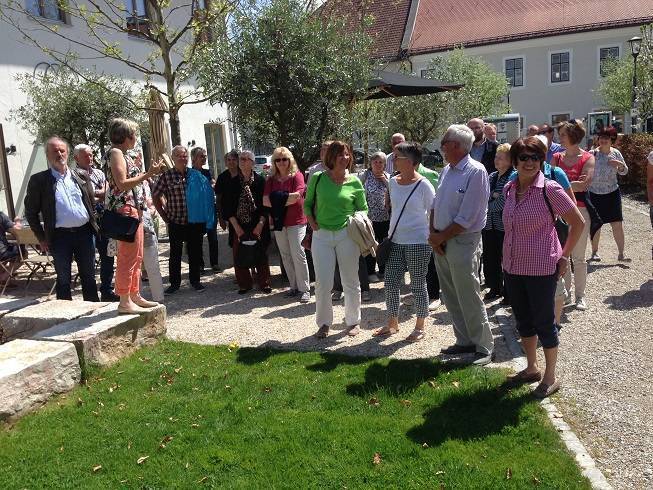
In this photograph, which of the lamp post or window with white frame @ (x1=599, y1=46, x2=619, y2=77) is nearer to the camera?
the lamp post

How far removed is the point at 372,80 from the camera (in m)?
9.67

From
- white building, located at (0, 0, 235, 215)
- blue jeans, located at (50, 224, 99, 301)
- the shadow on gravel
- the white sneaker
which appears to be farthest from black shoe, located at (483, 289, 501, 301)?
white building, located at (0, 0, 235, 215)

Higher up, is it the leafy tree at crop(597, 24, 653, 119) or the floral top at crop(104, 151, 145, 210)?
the leafy tree at crop(597, 24, 653, 119)

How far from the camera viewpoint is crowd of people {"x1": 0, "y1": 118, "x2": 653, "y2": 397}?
162 inches

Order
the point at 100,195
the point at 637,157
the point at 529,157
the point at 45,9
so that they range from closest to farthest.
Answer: the point at 529,157, the point at 100,195, the point at 45,9, the point at 637,157

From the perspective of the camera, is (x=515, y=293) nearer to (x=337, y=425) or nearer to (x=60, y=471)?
(x=337, y=425)

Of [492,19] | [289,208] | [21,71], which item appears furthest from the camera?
[492,19]

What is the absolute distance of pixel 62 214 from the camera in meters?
5.64

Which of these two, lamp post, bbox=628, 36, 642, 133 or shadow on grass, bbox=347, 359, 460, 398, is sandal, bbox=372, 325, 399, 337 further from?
lamp post, bbox=628, 36, 642, 133

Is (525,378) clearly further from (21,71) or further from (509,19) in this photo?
(509,19)

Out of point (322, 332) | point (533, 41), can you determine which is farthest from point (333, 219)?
point (533, 41)

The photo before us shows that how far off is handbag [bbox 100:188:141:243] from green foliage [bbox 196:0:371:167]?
148 inches

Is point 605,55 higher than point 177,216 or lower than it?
higher

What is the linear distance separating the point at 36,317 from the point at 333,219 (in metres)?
2.87
